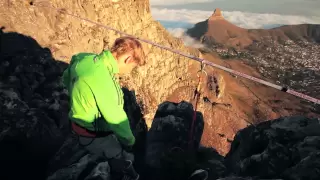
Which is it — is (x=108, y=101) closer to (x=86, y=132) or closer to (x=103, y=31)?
(x=86, y=132)

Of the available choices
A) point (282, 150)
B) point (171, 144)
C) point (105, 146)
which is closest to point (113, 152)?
point (105, 146)

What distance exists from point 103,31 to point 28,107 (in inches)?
1325

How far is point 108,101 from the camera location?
705cm

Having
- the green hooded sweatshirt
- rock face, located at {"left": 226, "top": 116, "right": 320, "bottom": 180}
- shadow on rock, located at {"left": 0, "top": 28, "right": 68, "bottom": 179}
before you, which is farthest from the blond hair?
shadow on rock, located at {"left": 0, "top": 28, "right": 68, "bottom": 179}

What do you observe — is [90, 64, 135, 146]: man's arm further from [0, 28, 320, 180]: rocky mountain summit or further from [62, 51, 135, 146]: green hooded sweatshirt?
[0, 28, 320, 180]: rocky mountain summit

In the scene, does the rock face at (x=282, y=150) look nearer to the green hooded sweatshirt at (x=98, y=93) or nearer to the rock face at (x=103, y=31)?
the green hooded sweatshirt at (x=98, y=93)

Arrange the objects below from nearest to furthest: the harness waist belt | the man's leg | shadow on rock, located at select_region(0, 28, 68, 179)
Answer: the harness waist belt, the man's leg, shadow on rock, located at select_region(0, 28, 68, 179)

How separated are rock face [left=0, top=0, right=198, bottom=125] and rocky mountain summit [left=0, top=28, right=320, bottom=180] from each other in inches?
94.4

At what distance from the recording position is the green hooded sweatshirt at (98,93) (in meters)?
6.94

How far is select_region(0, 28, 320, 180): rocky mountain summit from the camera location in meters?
8.41

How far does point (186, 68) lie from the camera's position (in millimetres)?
101250

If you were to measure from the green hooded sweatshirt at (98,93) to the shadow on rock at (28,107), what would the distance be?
592 centimetres

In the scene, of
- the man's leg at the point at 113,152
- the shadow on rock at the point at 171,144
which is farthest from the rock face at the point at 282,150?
the man's leg at the point at 113,152

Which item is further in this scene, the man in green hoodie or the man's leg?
the man's leg
